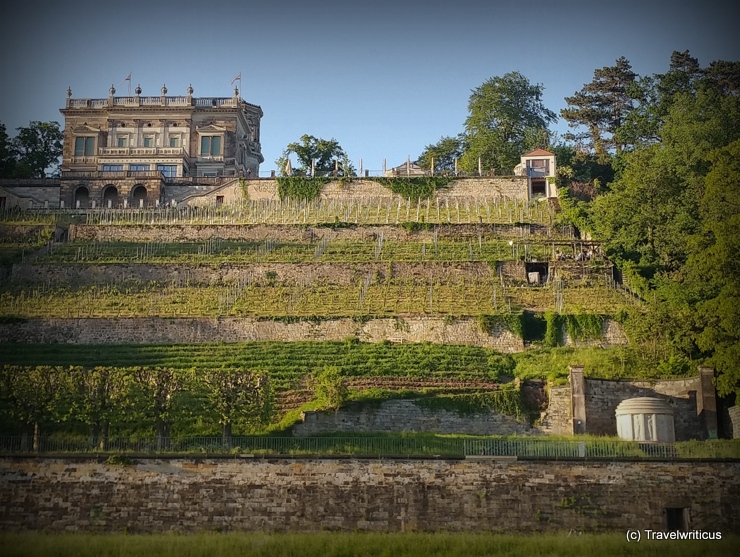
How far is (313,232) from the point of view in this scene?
206 feet

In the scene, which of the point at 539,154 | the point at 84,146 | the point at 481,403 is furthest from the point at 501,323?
the point at 84,146

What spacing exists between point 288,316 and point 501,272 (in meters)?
11.5

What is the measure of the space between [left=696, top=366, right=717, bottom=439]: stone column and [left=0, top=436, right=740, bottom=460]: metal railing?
14.3ft

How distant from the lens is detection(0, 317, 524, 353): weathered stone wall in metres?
50.6

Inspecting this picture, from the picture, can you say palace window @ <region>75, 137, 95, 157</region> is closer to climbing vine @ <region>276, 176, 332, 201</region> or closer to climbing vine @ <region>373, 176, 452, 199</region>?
climbing vine @ <region>276, 176, 332, 201</region>

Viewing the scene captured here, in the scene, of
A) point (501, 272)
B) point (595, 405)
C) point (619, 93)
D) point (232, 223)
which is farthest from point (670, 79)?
point (595, 405)

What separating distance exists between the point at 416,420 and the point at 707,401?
10889 mm

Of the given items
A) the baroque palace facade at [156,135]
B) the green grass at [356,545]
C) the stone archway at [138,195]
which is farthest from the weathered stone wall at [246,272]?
the green grass at [356,545]

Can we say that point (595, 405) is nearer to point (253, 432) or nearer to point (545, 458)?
point (545, 458)

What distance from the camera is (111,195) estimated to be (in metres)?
73.4

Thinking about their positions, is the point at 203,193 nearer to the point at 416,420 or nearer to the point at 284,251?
the point at 284,251

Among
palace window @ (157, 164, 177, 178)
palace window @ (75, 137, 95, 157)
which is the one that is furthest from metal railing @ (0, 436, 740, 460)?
palace window @ (75, 137, 95, 157)

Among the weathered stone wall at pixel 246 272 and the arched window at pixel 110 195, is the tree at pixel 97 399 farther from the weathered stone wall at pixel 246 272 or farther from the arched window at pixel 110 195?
the arched window at pixel 110 195

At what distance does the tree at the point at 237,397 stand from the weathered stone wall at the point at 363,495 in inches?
176
